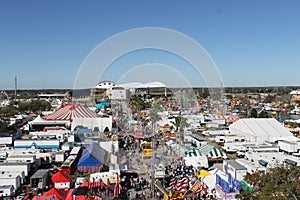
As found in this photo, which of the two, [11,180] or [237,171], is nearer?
[237,171]

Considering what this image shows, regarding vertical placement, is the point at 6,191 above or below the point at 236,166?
below

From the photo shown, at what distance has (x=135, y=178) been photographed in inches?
220

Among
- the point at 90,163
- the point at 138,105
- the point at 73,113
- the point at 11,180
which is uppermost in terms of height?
the point at 138,105

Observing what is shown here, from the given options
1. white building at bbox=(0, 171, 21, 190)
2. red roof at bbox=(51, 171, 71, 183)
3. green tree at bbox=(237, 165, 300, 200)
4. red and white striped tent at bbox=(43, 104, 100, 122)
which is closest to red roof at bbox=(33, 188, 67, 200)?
red roof at bbox=(51, 171, 71, 183)

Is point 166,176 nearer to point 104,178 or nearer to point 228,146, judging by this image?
point 104,178

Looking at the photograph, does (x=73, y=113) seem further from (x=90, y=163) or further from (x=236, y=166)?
(x=236, y=166)

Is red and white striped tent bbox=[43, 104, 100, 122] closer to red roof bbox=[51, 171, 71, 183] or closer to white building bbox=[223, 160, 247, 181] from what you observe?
red roof bbox=[51, 171, 71, 183]

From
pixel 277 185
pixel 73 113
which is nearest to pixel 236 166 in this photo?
pixel 277 185

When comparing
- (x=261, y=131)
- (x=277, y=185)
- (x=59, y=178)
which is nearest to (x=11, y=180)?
(x=59, y=178)

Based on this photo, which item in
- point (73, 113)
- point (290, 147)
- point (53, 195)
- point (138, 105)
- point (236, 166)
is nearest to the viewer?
point (53, 195)

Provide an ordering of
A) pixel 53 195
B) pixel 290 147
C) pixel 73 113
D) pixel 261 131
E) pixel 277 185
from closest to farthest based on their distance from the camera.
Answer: pixel 277 185 → pixel 53 195 → pixel 290 147 → pixel 261 131 → pixel 73 113

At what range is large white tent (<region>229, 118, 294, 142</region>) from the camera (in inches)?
380

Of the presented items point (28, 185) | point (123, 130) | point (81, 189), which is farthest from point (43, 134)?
point (81, 189)

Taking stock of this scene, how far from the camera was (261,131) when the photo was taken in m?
9.88
